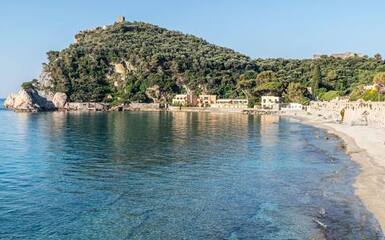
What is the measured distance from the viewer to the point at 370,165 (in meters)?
39.8

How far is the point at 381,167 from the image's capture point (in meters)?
38.3

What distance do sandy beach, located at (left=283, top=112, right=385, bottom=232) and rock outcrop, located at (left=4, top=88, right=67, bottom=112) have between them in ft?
350

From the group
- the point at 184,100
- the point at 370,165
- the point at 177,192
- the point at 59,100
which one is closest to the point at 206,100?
the point at 184,100

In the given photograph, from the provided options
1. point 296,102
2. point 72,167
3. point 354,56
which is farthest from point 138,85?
point 72,167

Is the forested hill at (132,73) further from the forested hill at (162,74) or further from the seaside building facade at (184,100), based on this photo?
the seaside building facade at (184,100)

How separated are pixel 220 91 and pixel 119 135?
11138 cm

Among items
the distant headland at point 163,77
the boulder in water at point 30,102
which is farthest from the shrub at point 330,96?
the boulder in water at point 30,102

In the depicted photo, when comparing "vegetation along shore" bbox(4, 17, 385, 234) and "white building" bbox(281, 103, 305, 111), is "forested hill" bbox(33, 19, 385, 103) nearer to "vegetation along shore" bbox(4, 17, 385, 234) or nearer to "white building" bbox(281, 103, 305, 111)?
"vegetation along shore" bbox(4, 17, 385, 234)

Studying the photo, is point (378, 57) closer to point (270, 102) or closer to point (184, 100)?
point (270, 102)

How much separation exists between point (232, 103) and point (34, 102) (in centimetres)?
6489

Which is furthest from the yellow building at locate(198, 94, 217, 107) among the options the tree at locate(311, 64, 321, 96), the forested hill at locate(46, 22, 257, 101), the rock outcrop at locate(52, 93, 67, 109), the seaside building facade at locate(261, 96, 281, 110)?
the rock outcrop at locate(52, 93, 67, 109)

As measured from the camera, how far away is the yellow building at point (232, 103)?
521ft

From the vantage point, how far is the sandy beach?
26.9 meters

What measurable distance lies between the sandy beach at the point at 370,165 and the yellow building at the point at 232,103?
88.3m
